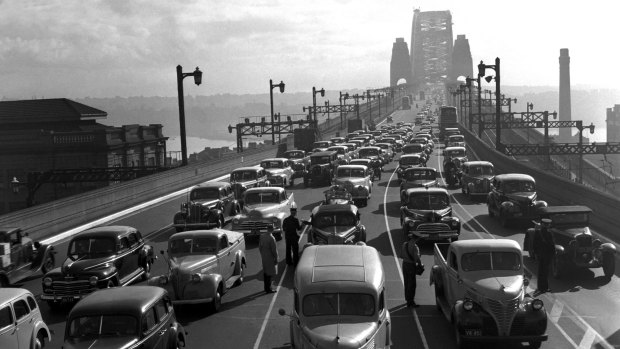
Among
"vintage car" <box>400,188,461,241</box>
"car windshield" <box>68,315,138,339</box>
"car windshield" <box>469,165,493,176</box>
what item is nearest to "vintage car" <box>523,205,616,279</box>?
"vintage car" <box>400,188,461,241</box>

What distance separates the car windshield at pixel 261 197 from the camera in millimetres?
26500

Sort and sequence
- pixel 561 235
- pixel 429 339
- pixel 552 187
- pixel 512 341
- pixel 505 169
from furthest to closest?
pixel 505 169
pixel 552 187
pixel 561 235
pixel 429 339
pixel 512 341

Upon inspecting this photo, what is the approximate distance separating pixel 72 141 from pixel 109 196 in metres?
38.5

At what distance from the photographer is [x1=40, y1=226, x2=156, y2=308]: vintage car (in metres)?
17.2

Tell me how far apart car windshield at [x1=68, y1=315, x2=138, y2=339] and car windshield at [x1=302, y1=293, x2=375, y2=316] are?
2.89 metres

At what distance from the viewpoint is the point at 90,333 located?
467 inches

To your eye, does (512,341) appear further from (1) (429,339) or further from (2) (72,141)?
(2) (72,141)

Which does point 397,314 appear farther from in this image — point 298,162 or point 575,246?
point 298,162

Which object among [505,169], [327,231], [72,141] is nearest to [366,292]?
[327,231]

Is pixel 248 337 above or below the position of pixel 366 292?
below

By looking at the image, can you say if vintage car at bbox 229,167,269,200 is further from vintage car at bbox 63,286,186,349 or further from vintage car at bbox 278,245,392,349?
vintage car at bbox 278,245,392,349

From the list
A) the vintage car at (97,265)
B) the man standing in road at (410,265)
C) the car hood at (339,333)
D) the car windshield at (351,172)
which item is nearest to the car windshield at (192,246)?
the vintage car at (97,265)

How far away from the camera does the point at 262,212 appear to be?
1003 inches

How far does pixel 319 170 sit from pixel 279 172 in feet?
9.21
